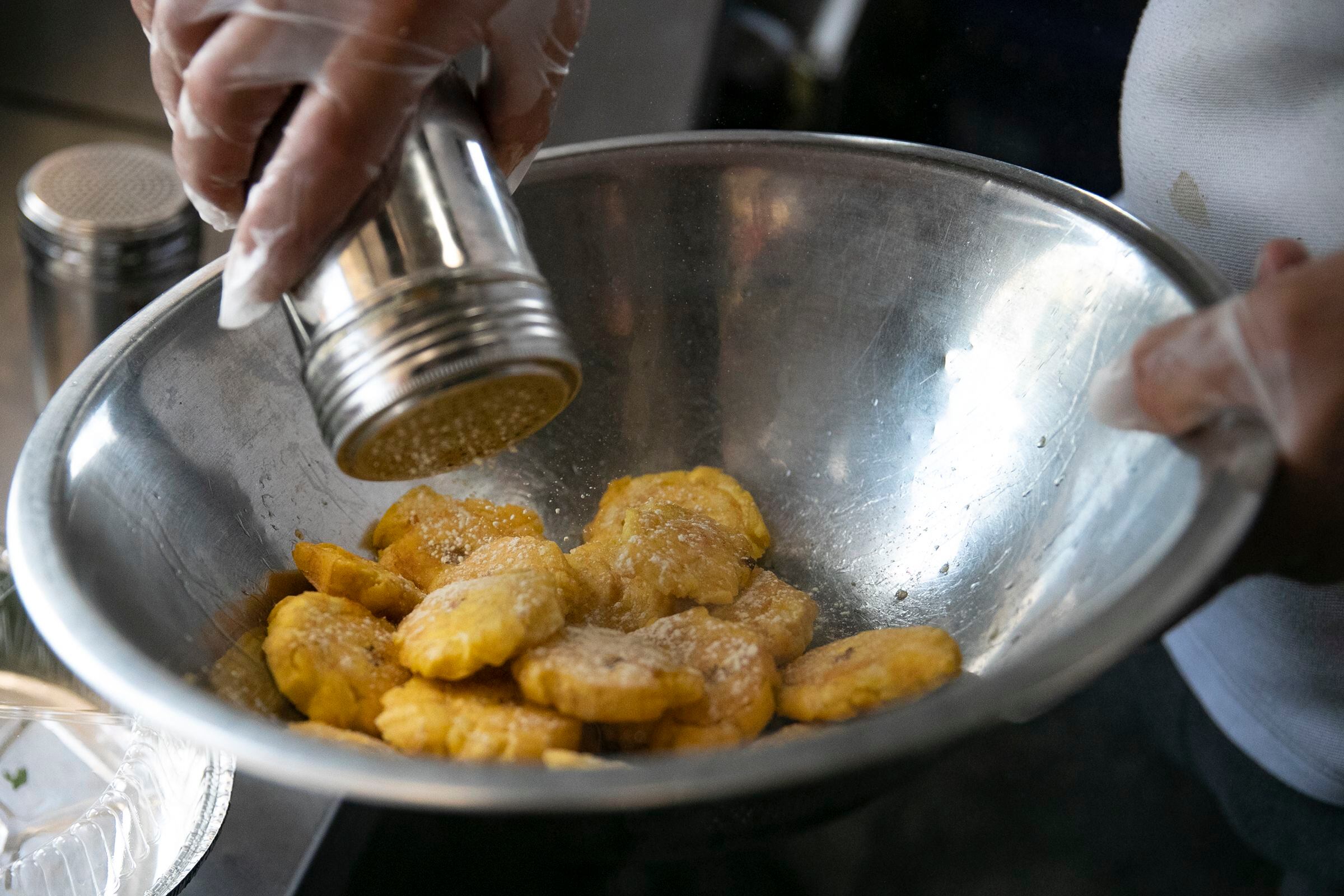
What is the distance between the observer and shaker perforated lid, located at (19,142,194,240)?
1565 millimetres

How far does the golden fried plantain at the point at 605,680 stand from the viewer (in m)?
0.69

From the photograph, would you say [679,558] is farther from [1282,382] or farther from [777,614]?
[1282,382]

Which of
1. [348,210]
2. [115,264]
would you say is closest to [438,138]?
[348,210]

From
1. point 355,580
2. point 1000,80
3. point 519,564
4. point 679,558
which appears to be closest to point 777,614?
point 679,558

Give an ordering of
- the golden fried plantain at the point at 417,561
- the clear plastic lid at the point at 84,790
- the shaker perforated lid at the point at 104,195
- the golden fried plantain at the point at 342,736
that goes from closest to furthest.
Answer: the golden fried plantain at the point at 342,736
the clear plastic lid at the point at 84,790
the golden fried plantain at the point at 417,561
the shaker perforated lid at the point at 104,195

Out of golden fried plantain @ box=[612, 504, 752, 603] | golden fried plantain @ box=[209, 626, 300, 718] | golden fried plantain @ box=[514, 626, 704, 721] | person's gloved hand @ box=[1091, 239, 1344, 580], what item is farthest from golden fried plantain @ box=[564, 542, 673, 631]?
person's gloved hand @ box=[1091, 239, 1344, 580]

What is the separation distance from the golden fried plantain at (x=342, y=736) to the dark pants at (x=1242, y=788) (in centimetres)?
69

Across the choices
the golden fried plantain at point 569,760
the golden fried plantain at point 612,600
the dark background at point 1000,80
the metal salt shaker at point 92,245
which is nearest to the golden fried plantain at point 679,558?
the golden fried plantain at point 612,600

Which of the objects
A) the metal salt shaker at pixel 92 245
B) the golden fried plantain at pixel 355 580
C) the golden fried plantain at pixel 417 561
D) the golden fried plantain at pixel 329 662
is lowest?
the metal salt shaker at pixel 92 245

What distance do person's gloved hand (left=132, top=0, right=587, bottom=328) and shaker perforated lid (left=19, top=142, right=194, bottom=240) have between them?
905 mm

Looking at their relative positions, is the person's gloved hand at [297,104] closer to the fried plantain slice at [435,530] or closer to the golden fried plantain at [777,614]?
the fried plantain slice at [435,530]

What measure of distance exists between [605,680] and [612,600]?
188 mm

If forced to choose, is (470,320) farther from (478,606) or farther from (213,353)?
(213,353)

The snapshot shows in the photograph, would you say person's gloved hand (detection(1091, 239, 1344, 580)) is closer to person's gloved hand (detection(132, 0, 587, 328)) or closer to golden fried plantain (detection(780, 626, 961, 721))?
golden fried plantain (detection(780, 626, 961, 721))
